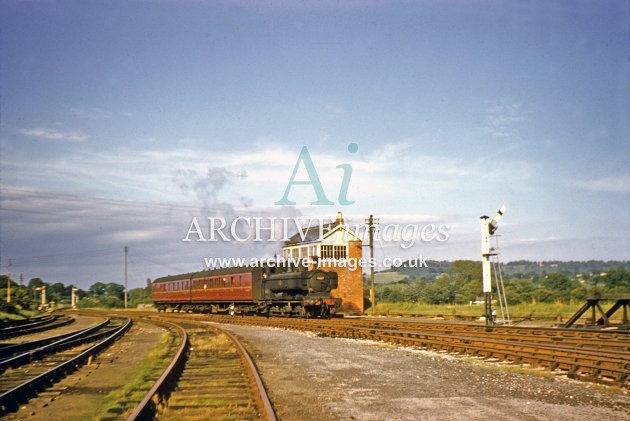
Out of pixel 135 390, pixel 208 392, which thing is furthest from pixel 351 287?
pixel 208 392

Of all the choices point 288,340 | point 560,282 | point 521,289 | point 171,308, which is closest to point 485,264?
point 288,340

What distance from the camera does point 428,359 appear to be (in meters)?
13.8

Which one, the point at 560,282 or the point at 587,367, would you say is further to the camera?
the point at 560,282

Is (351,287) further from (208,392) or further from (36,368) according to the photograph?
(208,392)

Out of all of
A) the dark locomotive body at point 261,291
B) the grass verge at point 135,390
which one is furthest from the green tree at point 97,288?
the grass verge at point 135,390

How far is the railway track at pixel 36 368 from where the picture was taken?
9.62 m

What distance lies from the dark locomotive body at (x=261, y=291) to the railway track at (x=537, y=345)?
21.3 ft

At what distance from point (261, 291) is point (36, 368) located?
66.5 ft

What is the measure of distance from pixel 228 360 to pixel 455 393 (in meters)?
6.48

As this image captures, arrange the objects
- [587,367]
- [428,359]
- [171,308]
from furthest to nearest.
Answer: [171,308], [428,359], [587,367]

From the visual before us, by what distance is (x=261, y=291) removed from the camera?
33.6 meters

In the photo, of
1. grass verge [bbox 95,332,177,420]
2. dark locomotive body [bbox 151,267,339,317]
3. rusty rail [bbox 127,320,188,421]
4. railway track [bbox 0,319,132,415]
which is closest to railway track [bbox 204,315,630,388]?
dark locomotive body [bbox 151,267,339,317]

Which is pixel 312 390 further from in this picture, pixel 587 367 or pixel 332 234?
pixel 332 234

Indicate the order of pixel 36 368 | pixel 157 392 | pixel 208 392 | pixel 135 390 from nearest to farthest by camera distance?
1. pixel 157 392
2. pixel 208 392
3. pixel 135 390
4. pixel 36 368
